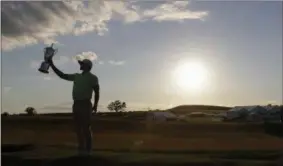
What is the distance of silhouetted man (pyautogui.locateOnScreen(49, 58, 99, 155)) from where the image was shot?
873 centimetres

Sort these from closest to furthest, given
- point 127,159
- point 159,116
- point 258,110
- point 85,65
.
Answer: point 127,159 < point 85,65 < point 159,116 < point 258,110

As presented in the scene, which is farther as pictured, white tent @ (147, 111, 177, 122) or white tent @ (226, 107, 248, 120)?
white tent @ (226, 107, 248, 120)

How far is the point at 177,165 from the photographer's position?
807 centimetres

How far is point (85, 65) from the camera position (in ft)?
29.0

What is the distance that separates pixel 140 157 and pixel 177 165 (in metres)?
0.86

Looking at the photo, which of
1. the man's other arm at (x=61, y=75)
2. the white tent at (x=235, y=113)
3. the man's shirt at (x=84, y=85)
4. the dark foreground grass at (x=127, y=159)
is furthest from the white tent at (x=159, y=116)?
the man's shirt at (x=84, y=85)

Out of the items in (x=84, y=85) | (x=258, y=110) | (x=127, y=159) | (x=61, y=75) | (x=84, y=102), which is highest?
(x=61, y=75)

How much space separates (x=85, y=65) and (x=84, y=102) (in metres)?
0.63

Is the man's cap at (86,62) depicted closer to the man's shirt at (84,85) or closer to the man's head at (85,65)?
the man's head at (85,65)

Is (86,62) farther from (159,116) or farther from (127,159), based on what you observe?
(159,116)

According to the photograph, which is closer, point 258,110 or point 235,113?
point 258,110

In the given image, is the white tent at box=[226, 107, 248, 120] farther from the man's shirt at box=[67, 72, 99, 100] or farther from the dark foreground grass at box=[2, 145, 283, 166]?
the man's shirt at box=[67, 72, 99, 100]

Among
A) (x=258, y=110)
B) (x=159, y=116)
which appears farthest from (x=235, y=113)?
(x=159, y=116)

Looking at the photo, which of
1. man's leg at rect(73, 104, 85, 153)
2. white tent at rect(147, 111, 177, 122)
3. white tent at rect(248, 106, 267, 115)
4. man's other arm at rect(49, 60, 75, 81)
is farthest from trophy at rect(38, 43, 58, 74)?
white tent at rect(248, 106, 267, 115)
